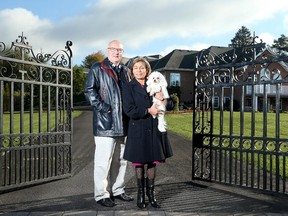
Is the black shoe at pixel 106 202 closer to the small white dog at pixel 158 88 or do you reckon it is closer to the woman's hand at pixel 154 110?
the small white dog at pixel 158 88

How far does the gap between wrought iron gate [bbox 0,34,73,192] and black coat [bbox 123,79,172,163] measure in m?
2.26

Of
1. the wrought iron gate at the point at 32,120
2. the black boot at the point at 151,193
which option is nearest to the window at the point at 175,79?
the wrought iron gate at the point at 32,120

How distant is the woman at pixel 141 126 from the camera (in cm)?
473

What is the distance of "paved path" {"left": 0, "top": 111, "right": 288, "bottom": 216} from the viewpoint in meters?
4.77

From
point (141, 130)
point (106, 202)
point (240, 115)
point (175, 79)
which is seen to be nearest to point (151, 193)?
point (106, 202)

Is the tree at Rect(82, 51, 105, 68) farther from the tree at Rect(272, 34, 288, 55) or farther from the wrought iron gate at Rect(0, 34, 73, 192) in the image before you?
the wrought iron gate at Rect(0, 34, 73, 192)

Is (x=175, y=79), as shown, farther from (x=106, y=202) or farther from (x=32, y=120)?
(x=106, y=202)

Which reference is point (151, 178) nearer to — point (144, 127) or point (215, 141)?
point (144, 127)

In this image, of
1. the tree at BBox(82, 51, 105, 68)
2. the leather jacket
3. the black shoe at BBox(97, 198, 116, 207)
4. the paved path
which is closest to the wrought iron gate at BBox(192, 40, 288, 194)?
the paved path

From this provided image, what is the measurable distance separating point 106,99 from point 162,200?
180 centimetres

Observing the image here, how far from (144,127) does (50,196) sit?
6.85 feet

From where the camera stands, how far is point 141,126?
4.78 meters

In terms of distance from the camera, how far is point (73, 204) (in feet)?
16.8

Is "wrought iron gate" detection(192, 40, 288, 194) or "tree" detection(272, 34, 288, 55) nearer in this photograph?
"wrought iron gate" detection(192, 40, 288, 194)
